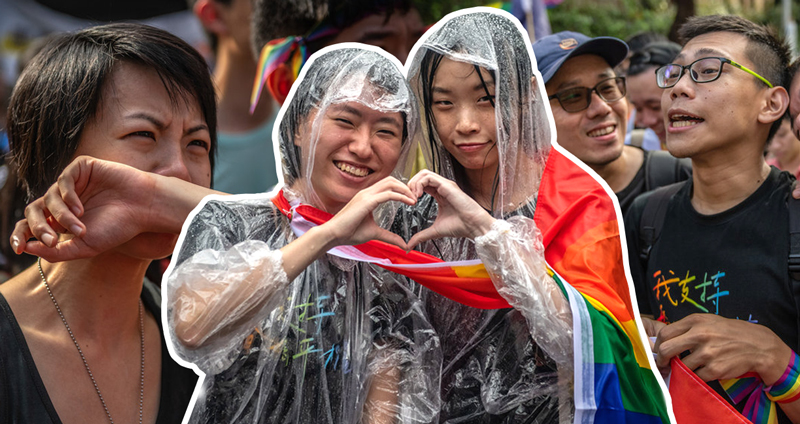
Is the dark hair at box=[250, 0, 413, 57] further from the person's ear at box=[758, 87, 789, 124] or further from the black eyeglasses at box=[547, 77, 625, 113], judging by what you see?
the person's ear at box=[758, 87, 789, 124]

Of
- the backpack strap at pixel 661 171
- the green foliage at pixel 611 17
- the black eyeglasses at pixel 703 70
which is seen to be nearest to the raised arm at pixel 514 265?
the black eyeglasses at pixel 703 70

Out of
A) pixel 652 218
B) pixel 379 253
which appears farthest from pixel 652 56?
pixel 379 253

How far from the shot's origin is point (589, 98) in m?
2.94

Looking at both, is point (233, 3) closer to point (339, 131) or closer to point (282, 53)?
point (282, 53)

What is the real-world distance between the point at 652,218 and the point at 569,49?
2.51 ft

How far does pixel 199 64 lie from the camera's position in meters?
A: 2.17

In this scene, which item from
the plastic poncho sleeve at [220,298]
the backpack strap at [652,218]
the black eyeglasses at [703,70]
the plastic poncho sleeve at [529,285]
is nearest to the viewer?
the plastic poncho sleeve at [220,298]

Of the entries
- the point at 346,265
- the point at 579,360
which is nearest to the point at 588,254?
the point at 579,360

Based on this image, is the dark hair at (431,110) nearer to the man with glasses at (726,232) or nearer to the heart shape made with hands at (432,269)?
the heart shape made with hands at (432,269)

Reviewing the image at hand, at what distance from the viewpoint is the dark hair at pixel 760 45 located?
2426mm

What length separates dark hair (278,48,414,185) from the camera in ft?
6.79

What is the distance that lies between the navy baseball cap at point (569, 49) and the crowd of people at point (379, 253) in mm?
527

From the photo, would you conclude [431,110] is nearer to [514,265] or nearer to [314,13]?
[514,265]

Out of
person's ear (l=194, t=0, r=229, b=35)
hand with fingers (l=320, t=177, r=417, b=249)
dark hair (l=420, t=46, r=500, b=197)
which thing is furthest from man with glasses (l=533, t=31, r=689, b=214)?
person's ear (l=194, t=0, r=229, b=35)
